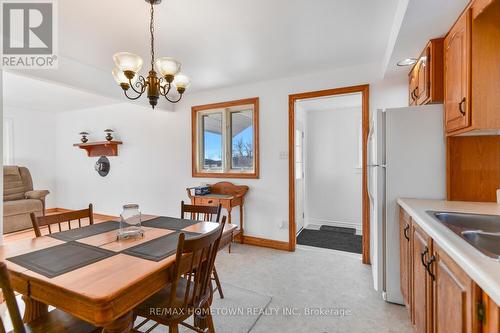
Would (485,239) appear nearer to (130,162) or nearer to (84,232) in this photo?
(84,232)

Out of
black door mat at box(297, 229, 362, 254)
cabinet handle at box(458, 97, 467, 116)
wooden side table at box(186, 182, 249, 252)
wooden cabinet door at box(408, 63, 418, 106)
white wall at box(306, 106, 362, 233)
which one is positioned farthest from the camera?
white wall at box(306, 106, 362, 233)

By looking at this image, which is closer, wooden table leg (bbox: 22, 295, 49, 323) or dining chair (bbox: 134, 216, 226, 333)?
dining chair (bbox: 134, 216, 226, 333)

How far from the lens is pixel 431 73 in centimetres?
197

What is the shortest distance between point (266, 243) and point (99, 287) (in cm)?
270

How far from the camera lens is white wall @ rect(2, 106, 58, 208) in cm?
512

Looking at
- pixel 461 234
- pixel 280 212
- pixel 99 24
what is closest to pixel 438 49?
pixel 461 234

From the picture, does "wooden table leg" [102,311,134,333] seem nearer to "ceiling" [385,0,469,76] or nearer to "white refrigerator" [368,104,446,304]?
"white refrigerator" [368,104,446,304]

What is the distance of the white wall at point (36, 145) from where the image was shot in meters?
5.12

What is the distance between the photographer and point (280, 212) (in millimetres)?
3359

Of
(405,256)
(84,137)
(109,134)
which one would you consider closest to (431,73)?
(405,256)

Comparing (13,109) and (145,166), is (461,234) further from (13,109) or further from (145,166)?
(13,109)

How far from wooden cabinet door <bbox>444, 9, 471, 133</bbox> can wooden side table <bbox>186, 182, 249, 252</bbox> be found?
245cm

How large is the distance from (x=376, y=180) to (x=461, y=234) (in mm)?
969

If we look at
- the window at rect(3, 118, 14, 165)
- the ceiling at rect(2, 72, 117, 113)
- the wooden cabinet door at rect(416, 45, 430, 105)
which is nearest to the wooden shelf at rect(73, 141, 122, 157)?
the ceiling at rect(2, 72, 117, 113)
